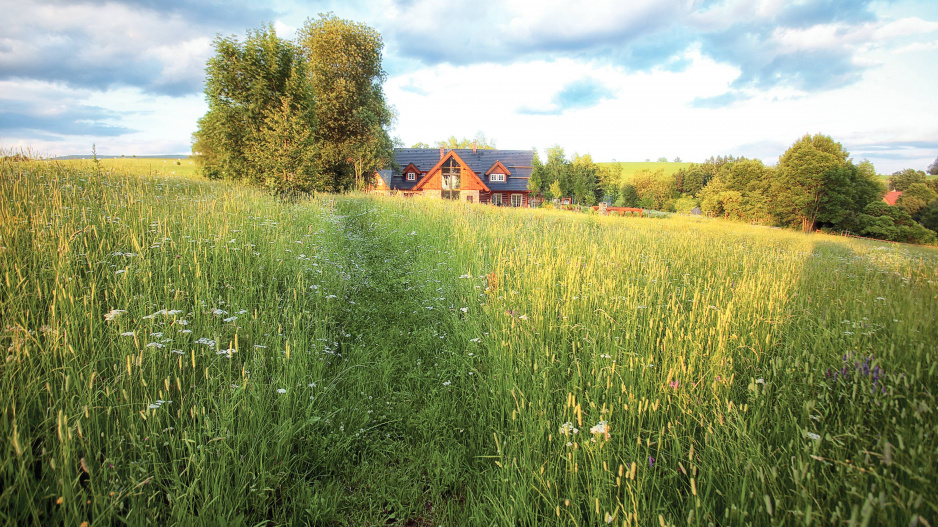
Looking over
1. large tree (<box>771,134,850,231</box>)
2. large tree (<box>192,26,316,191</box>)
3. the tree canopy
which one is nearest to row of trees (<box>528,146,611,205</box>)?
the tree canopy

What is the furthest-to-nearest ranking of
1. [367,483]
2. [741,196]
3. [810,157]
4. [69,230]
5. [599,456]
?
[741,196] < [810,157] < [69,230] < [367,483] < [599,456]

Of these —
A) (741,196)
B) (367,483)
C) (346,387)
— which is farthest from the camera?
(741,196)

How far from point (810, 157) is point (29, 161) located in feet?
141

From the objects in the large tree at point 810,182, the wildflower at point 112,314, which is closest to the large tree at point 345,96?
the wildflower at point 112,314

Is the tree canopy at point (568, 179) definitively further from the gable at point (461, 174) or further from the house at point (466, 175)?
the gable at point (461, 174)

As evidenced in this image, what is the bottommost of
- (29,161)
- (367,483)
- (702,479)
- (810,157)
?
(367,483)

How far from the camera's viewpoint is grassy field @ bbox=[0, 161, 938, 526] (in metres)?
1.65

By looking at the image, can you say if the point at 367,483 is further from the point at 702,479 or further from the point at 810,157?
the point at 810,157

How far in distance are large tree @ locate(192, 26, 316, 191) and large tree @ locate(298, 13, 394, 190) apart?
31.6 feet

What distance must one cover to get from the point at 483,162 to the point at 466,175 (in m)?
11.8

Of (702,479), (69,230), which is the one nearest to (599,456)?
(702,479)

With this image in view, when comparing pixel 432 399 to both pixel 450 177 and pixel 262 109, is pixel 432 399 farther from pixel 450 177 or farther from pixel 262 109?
pixel 450 177

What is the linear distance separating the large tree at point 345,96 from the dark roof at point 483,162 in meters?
19.8

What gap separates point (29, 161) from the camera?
23.1ft
